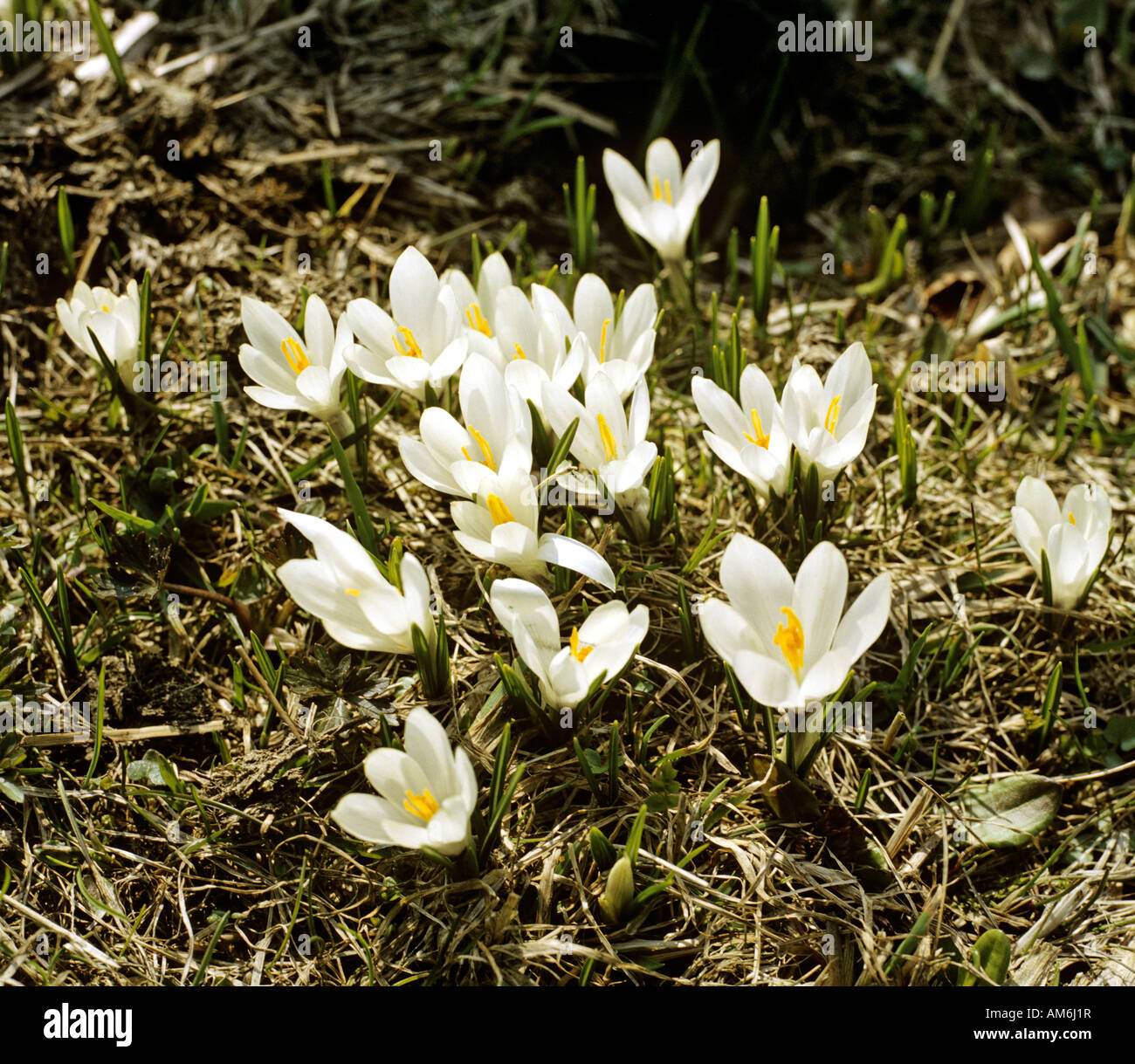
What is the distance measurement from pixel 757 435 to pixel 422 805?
2.66ft

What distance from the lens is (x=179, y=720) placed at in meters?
1.62

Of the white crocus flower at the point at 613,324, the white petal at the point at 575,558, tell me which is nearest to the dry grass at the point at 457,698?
the white petal at the point at 575,558

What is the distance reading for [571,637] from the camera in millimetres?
1387

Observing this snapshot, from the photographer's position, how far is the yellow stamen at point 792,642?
134 cm

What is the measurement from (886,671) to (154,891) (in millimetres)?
1264

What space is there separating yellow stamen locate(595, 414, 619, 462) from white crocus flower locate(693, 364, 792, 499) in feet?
0.50

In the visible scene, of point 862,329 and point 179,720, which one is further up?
point 862,329

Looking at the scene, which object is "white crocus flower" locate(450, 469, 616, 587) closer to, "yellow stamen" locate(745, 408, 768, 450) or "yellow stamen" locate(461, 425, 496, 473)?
"yellow stamen" locate(461, 425, 496, 473)

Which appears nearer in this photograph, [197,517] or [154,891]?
[154,891]

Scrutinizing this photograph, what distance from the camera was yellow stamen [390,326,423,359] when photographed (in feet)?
5.47

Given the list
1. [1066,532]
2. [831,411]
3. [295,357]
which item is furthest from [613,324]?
[1066,532]
